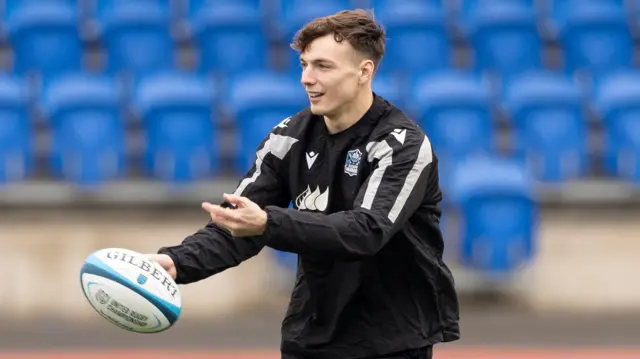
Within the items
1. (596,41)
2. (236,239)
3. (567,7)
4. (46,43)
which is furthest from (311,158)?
(567,7)

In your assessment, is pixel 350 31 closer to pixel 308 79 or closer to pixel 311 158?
pixel 308 79

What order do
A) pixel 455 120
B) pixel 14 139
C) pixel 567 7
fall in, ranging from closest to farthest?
pixel 14 139 < pixel 455 120 < pixel 567 7

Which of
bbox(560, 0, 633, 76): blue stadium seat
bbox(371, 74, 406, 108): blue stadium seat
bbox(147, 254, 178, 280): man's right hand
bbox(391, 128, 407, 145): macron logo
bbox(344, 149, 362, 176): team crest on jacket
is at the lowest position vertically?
bbox(147, 254, 178, 280): man's right hand

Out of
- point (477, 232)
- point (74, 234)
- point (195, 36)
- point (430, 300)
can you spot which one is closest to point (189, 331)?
point (74, 234)

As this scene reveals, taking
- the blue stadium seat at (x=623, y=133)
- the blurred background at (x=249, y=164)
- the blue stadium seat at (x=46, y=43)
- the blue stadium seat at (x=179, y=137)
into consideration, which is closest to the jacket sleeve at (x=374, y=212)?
the blurred background at (x=249, y=164)

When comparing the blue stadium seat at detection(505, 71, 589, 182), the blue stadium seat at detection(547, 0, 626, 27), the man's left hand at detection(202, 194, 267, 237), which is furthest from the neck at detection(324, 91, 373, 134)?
the blue stadium seat at detection(547, 0, 626, 27)

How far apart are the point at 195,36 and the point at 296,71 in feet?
3.40

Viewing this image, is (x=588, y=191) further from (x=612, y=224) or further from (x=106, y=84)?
(x=106, y=84)

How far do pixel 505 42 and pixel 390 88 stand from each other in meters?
1.58

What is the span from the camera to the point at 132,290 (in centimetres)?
424

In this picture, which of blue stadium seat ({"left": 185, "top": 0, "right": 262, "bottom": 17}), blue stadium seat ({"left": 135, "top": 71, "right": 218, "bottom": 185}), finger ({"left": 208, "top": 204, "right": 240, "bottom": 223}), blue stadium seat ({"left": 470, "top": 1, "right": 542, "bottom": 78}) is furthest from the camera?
blue stadium seat ({"left": 185, "top": 0, "right": 262, "bottom": 17})

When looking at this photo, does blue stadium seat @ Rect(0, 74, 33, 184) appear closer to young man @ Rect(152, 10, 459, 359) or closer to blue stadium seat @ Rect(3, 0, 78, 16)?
blue stadium seat @ Rect(3, 0, 78, 16)

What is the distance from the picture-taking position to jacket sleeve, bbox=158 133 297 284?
4410 mm

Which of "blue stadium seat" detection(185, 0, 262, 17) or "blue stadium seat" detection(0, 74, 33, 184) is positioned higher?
"blue stadium seat" detection(185, 0, 262, 17)
